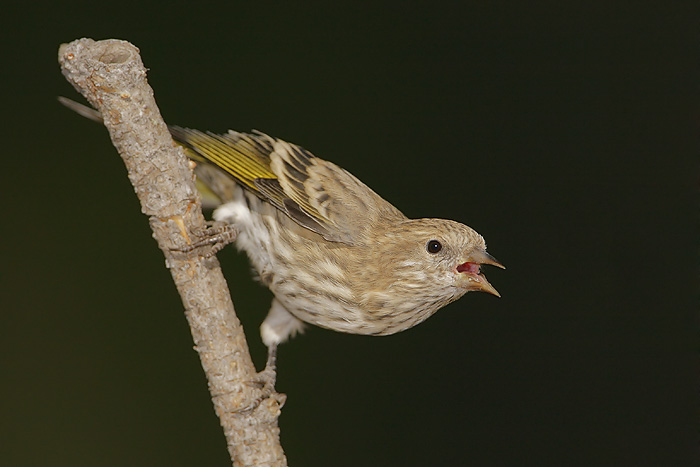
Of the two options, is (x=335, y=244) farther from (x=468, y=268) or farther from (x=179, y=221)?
(x=179, y=221)

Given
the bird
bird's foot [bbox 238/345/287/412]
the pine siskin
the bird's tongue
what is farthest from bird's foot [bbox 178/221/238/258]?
the bird's tongue

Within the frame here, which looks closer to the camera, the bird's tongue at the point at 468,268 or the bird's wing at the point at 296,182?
the bird's tongue at the point at 468,268

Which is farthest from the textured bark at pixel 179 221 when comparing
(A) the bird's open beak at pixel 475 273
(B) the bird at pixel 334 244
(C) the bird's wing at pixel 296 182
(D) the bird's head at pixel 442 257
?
(A) the bird's open beak at pixel 475 273

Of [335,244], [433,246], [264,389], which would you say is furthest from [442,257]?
[264,389]

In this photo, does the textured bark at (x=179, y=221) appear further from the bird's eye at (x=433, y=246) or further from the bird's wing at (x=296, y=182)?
the bird's eye at (x=433, y=246)

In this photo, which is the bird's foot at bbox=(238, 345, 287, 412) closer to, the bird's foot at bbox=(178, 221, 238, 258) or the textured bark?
the textured bark

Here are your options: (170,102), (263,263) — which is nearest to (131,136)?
(263,263)
